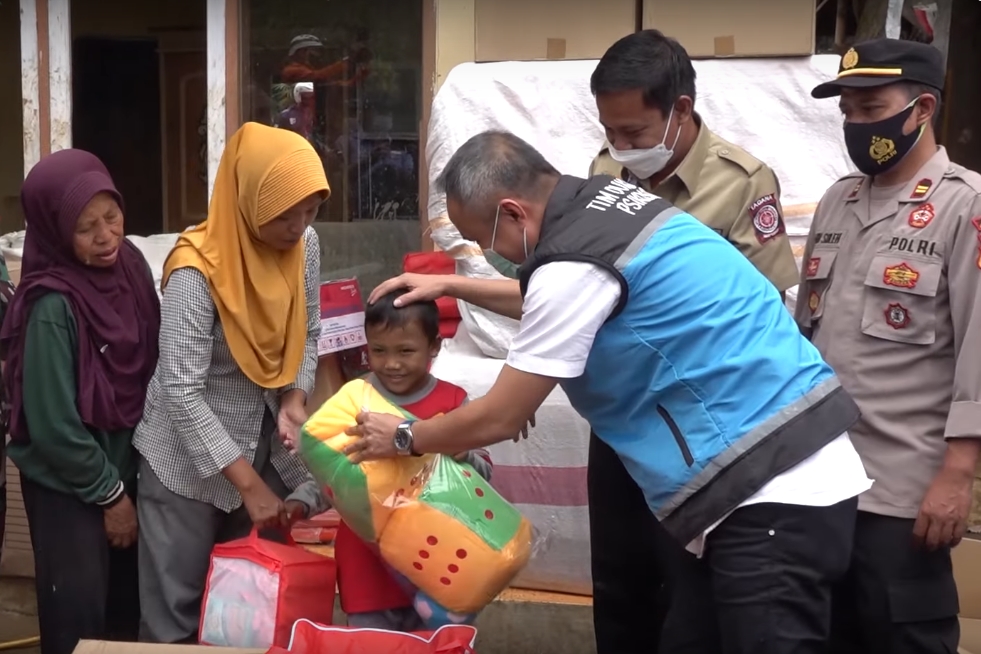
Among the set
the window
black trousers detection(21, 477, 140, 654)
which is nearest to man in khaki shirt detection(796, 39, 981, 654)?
black trousers detection(21, 477, 140, 654)

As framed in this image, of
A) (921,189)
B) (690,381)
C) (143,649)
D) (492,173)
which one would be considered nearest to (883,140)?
(921,189)

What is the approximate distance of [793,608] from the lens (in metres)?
1.99

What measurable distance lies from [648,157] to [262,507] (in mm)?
1251

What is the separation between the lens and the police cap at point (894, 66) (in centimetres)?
233

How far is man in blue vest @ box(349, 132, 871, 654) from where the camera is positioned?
194cm

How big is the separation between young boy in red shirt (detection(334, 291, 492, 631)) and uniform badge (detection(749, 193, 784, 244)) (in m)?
0.82

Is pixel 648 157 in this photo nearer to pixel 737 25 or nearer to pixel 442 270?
pixel 442 270

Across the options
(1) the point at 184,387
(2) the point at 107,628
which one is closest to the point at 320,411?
(1) the point at 184,387

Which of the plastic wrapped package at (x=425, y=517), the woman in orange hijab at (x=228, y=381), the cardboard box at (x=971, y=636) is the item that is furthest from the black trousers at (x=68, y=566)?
the cardboard box at (x=971, y=636)

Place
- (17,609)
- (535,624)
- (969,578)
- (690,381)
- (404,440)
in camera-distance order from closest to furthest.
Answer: (690,381) → (404,440) → (969,578) → (535,624) → (17,609)

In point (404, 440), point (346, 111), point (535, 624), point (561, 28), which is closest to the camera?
point (404, 440)

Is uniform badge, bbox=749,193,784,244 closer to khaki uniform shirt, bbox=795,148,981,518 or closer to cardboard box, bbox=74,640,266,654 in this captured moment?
khaki uniform shirt, bbox=795,148,981,518

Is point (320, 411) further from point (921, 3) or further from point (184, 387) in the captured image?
point (921, 3)

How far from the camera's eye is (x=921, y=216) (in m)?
2.30
